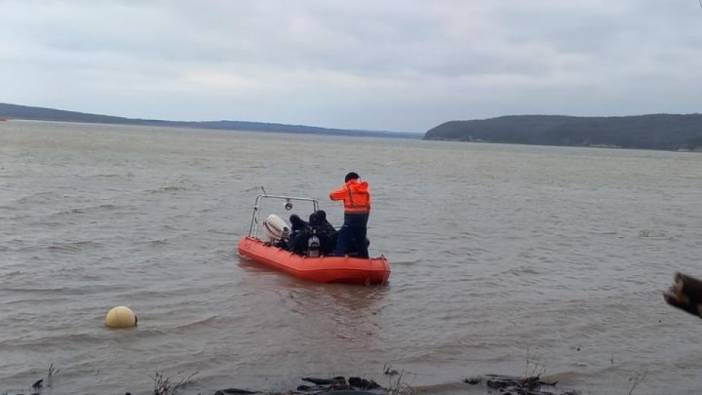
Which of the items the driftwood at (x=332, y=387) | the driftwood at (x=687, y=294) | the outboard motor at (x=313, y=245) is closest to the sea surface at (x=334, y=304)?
the driftwood at (x=332, y=387)

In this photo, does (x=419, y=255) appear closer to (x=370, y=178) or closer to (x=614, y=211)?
(x=614, y=211)

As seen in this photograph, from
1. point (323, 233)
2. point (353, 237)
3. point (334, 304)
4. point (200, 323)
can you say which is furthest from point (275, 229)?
point (200, 323)

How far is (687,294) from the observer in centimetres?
283

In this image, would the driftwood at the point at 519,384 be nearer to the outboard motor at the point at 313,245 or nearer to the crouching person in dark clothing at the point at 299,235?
the outboard motor at the point at 313,245

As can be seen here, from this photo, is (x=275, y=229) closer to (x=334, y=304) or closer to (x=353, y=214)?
(x=353, y=214)

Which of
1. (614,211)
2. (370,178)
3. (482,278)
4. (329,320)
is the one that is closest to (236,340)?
(329,320)

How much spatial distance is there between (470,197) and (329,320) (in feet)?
70.6

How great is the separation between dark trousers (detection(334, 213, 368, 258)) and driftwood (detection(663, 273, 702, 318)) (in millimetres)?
8738

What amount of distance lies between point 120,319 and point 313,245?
13.5ft

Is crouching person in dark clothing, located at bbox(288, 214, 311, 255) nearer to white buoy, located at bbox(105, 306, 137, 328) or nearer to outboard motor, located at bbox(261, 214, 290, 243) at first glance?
outboard motor, located at bbox(261, 214, 290, 243)

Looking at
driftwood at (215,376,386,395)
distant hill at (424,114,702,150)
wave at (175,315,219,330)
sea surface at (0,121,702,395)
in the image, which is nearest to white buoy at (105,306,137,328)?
sea surface at (0,121,702,395)

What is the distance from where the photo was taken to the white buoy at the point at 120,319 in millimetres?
8805

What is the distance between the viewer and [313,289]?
1166 centimetres

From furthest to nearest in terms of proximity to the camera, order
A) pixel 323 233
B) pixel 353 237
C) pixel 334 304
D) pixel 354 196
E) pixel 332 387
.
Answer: pixel 323 233, pixel 353 237, pixel 354 196, pixel 334 304, pixel 332 387
